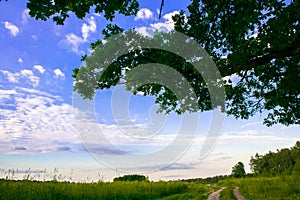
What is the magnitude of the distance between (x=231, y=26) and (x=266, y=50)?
6.10ft

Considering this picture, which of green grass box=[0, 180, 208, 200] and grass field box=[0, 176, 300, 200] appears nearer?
green grass box=[0, 180, 208, 200]

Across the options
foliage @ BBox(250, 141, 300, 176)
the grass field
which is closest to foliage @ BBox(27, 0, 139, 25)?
the grass field

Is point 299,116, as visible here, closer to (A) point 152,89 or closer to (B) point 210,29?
(B) point 210,29

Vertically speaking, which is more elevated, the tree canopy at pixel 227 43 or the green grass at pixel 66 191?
the tree canopy at pixel 227 43

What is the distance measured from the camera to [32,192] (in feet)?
40.4

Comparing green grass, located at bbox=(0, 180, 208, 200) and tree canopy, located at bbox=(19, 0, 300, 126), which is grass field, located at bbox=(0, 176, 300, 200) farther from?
tree canopy, located at bbox=(19, 0, 300, 126)

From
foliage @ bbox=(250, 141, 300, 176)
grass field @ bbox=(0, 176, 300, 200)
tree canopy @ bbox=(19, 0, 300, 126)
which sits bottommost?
grass field @ bbox=(0, 176, 300, 200)

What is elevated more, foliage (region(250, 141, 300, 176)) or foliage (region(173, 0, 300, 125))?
foliage (region(250, 141, 300, 176))

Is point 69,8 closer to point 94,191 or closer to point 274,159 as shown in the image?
point 94,191

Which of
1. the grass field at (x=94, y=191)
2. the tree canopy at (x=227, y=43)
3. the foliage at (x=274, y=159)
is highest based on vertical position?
the foliage at (x=274, y=159)

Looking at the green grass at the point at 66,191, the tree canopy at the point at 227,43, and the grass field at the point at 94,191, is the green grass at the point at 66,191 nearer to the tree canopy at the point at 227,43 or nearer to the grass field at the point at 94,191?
the grass field at the point at 94,191

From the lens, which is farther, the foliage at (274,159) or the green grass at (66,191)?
the foliage at (274,159)

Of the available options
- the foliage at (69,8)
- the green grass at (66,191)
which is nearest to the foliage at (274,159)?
the green grass at (66,191)

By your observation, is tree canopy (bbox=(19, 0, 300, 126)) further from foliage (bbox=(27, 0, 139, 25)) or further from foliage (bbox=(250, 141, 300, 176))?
foliage (bbox=(250, 141, 300, 176))
